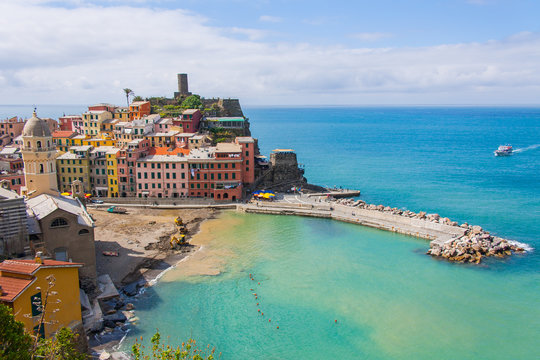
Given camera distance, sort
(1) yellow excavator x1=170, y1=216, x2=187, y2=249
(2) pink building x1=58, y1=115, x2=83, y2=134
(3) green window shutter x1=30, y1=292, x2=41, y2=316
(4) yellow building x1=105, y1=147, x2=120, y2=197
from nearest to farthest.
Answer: (3) green window shutter x1=30, y1=292, x2=41, y2=316 → (1) yellow excavator x1=170, y1=216, x2=187, y2=249 → (4) yellow building x1=105, y1=147, x2=120, y2=197 → (2) pink building x1=58, y1=115, x2=83, y2=134

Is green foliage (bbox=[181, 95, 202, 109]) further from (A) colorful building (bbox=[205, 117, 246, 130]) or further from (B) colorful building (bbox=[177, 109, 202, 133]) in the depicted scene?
(B) colorful building (bbox=[177, 109, 202, 133])

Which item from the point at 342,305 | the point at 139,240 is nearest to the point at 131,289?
the point at 139,240

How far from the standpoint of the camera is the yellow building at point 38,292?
22328mm

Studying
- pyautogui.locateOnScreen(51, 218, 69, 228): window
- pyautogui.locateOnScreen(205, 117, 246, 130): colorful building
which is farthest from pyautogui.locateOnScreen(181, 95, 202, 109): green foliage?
pyautogui.locateOnScreen(51, 218, 69, 228): window

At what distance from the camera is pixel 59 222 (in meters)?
35.3

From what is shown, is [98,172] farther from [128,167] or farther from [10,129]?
[10,129]

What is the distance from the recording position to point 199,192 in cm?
6838

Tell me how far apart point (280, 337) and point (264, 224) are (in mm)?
27636

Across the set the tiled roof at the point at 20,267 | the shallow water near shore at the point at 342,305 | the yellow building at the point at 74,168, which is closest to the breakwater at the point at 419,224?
the shallow water near shore at the point at 342,305

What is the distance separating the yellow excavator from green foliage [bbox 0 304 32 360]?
34566 millimetres

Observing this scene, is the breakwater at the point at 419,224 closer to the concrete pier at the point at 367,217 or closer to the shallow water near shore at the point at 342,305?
the concrete pier at the point at 367,217

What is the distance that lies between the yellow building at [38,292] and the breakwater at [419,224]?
3781 cm

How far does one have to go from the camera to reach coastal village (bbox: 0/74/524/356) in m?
30.6

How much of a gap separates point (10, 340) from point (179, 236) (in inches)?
1449
